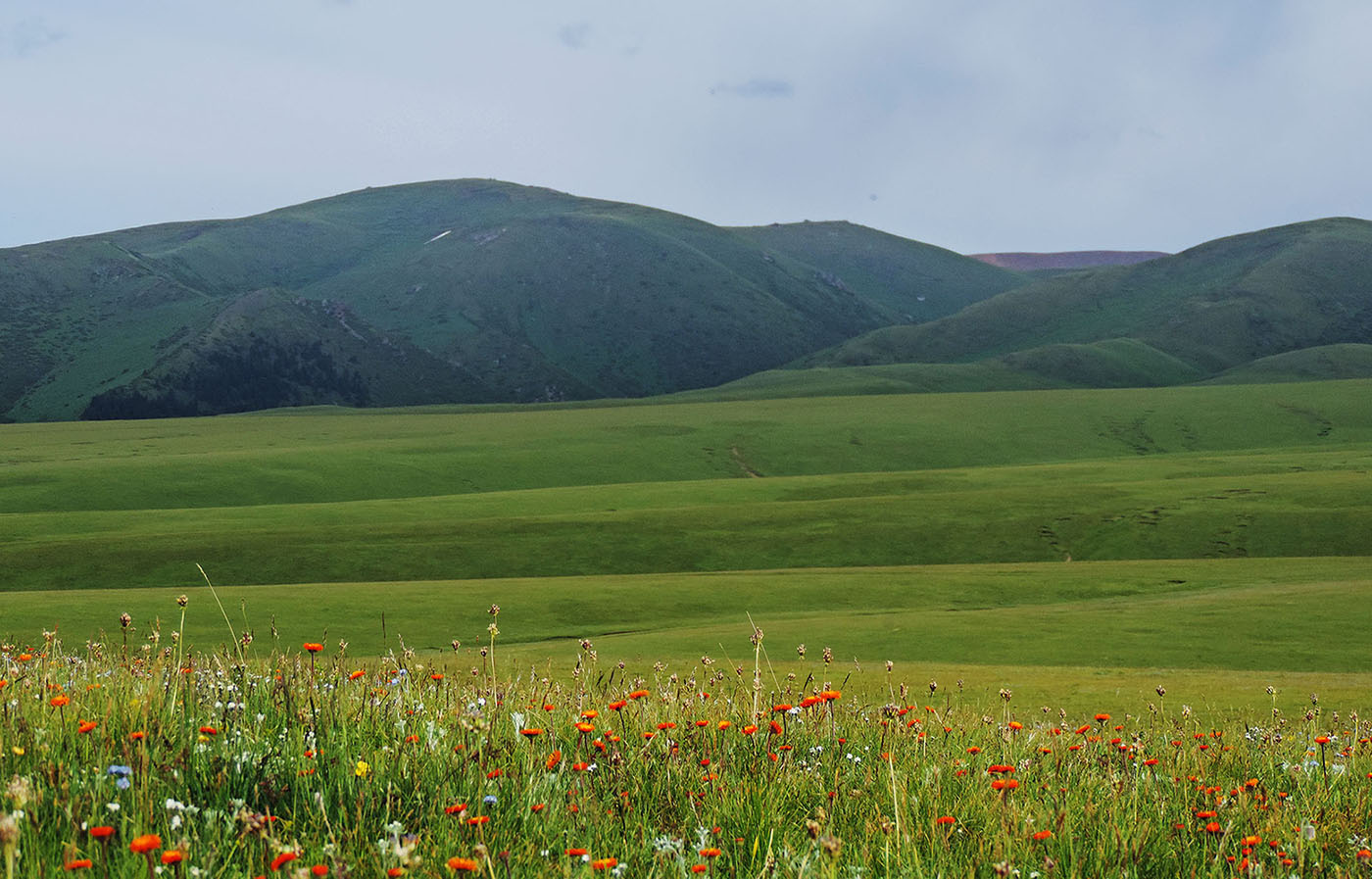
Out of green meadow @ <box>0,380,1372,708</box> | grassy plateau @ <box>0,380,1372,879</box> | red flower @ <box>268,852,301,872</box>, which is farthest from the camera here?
green meadow @ <box>0,380,1372,708</box>

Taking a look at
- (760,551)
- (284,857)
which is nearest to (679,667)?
(284,857)

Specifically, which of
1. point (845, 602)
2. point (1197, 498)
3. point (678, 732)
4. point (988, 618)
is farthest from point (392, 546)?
point (678, 732)

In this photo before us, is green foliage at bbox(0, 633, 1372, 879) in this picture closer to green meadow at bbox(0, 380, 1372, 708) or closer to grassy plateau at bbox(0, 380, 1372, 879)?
grassy plateau at bbox(0, 380, 1372, 879)

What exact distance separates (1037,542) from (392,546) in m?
29.0

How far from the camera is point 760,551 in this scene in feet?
168

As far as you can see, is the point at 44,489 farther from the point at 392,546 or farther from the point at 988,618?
the point at 988,618

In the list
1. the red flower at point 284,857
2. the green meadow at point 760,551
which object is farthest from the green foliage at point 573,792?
the green meadow at point 760,551

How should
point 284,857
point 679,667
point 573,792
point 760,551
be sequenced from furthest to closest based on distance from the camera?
point 760,551
point 679,667
point 573,792
point 284,857

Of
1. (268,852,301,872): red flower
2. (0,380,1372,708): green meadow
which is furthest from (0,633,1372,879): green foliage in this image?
(0,380,1372,708): green meadow

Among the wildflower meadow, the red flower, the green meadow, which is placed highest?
the red flower

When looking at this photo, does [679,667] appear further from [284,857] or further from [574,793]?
[284,857]

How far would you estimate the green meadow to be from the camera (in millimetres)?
25812

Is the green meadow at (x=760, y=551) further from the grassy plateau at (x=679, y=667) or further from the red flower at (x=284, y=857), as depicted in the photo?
the red flower at (x=284, y=857)

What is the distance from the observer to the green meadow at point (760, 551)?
25.8 metres
